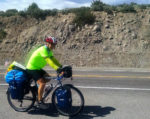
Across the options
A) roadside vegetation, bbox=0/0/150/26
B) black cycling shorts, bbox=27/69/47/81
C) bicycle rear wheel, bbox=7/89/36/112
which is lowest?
bicycle rear wheel, bbox=7/89/36/112

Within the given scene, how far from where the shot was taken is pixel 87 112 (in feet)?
20.4

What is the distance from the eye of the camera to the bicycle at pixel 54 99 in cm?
596

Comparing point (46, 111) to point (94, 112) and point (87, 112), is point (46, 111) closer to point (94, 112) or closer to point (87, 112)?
point (87, 112)

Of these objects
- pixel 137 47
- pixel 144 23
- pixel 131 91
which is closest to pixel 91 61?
pixel 137 47

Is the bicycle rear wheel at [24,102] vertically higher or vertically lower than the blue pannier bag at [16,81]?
lower

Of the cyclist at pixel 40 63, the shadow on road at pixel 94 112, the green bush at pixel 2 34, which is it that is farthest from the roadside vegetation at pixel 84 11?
the cyclist at pixel 40 63

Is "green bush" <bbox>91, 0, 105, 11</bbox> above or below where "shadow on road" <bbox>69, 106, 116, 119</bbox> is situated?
above

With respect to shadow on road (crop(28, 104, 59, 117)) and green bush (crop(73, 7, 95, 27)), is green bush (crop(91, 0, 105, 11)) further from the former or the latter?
shadow on road (crop(28, 104, 59, 117))

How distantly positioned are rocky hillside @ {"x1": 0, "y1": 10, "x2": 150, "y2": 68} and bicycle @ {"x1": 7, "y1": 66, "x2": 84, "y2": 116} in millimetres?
13802

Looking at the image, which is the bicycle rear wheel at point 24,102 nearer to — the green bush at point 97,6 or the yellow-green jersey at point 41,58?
the yellow-green jersey at point 41,58

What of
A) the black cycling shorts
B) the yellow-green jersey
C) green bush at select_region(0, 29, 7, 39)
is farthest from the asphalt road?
green bush at select_region(0, 29, 7, 39)

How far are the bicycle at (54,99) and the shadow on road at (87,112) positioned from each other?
17 centimetres

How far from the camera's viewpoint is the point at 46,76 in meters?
6.17

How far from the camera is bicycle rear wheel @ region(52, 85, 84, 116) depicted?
596 centimetres
